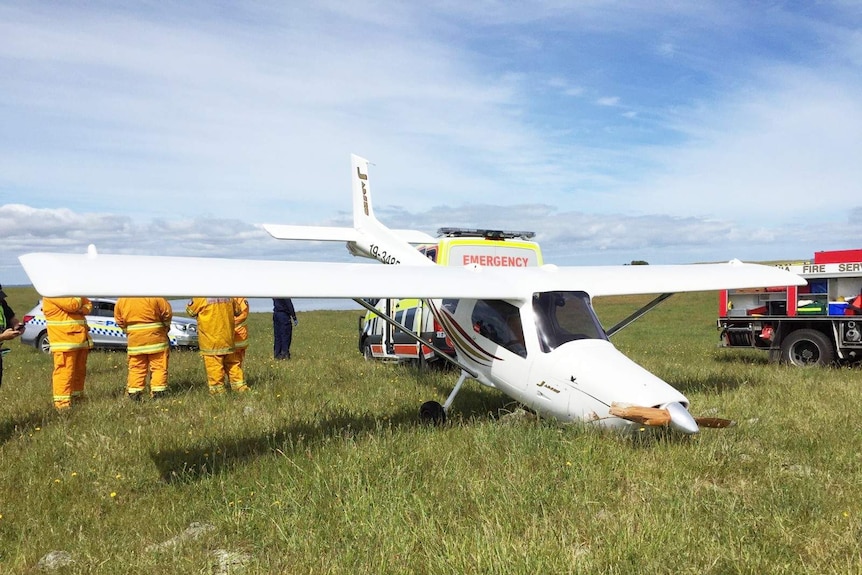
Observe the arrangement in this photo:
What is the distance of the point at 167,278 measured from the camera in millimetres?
5426

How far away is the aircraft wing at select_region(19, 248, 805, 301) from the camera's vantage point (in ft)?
16.2

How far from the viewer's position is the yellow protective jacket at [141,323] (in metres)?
9.63

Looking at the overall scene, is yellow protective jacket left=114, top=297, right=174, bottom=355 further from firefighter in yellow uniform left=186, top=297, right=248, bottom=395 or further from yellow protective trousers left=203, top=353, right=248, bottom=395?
yellow protective trousers left=203, top=353, right=248, bottom=395

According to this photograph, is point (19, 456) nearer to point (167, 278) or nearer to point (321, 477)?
point (167, 278)

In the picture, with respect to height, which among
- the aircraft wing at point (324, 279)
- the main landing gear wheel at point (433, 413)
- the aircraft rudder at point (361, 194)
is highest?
the aircraft rudder at point (361, 194)

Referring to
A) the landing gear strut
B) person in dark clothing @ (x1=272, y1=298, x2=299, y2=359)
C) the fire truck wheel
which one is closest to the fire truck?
the fire truck wheel

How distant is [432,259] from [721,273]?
16.2ft

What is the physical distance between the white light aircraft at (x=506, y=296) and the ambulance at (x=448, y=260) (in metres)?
1.92

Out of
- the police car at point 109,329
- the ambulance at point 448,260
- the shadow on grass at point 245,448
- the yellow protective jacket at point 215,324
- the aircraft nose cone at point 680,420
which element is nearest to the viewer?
the aircraft nose cone at point 680,420

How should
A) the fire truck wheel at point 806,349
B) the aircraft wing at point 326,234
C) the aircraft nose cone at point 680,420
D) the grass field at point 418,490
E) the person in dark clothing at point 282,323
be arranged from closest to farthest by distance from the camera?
the grass field at point 418,490 → the aircraft nose cone at point 680,420 → the fire truck wheel at point 806,349 → the person in dark clothing at point 282,323 → the aircraft wing at point 326,234

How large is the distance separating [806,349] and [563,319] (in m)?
8.80

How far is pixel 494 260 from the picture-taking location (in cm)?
1116

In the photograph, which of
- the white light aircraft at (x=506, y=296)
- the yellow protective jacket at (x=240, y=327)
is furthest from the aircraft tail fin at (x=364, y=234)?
the white light aircraft at (x=506, y=296)

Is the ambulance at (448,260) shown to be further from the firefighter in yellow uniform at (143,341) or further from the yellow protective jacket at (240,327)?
the firefighter in yellow uniform at (143,341)
